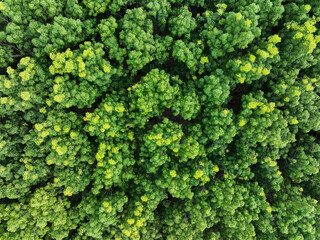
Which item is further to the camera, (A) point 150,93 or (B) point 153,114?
(B) point 153,114

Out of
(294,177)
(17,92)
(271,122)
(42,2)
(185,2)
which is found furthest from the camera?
(294,177)

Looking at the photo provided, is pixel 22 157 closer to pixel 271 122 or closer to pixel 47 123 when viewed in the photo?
pixel 47 123

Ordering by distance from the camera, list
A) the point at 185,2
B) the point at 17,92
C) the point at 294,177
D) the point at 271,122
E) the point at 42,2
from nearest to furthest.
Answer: the point at 42,2 → the point at 17,92 → the point at 271,122 → the point at 185,2 → the point at 294,177

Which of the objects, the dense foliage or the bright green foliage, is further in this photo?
the bright green foliage

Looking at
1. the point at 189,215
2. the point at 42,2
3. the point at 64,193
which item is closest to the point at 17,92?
the point at 42,2

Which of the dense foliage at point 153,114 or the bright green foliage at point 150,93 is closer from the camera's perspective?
Answer: the dense foliage at point 153,114

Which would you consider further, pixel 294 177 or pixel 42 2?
pixel 294 177

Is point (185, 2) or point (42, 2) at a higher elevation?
point (185, 2)

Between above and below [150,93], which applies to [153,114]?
below
